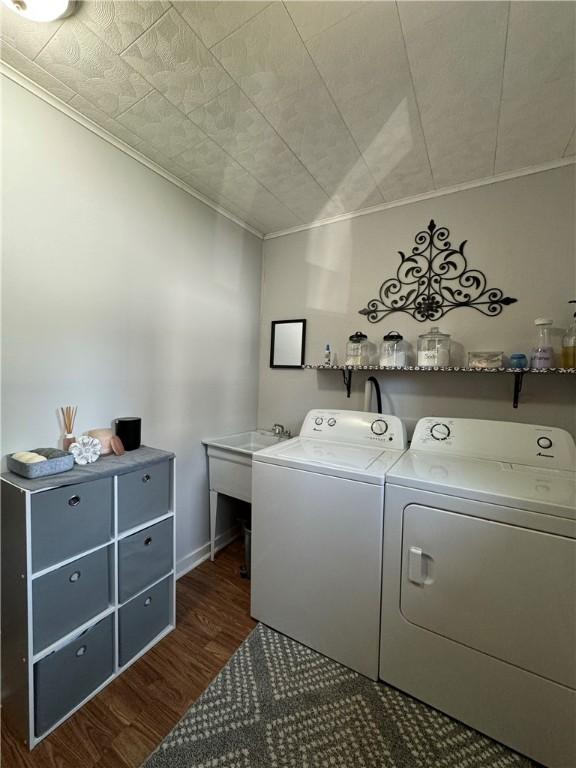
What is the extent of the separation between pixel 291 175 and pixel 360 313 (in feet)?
3.18

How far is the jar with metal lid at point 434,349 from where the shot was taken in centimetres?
180

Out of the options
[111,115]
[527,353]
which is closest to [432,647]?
[527,353]

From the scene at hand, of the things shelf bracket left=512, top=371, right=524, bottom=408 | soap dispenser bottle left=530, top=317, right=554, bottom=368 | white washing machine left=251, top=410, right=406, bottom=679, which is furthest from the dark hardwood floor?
soap dispenser bottle left=530, top=317, right=554, bottom=368

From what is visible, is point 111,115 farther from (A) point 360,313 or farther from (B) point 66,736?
(B) point 66,736

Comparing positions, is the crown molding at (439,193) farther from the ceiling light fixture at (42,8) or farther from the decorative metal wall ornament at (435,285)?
the ceiling light fixture at (42,8)

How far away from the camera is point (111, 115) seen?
1.41 metres

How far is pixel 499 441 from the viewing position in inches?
60.7

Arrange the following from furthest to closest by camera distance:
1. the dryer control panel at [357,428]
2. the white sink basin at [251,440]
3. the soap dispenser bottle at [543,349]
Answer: the white sink basin at [251,440] → the dryer control panel at [357,428] → the soap dispenser bottle at [543,349]

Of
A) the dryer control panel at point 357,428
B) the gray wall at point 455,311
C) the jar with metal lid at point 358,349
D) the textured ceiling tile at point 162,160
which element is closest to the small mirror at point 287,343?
the gray wall at point 455,311

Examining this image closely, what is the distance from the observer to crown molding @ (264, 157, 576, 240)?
1.62 metres

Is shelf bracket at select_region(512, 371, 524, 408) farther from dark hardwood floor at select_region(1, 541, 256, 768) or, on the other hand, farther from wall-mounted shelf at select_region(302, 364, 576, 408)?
dark hardwood floor at select_region(1, 541, 256, 768)

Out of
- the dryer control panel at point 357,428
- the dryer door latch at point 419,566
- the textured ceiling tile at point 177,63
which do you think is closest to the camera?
the textured ceiling tile at point 177,63

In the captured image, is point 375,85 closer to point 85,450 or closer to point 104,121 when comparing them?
point 104,121

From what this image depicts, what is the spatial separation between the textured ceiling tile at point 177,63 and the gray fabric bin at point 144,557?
75.3 inches
